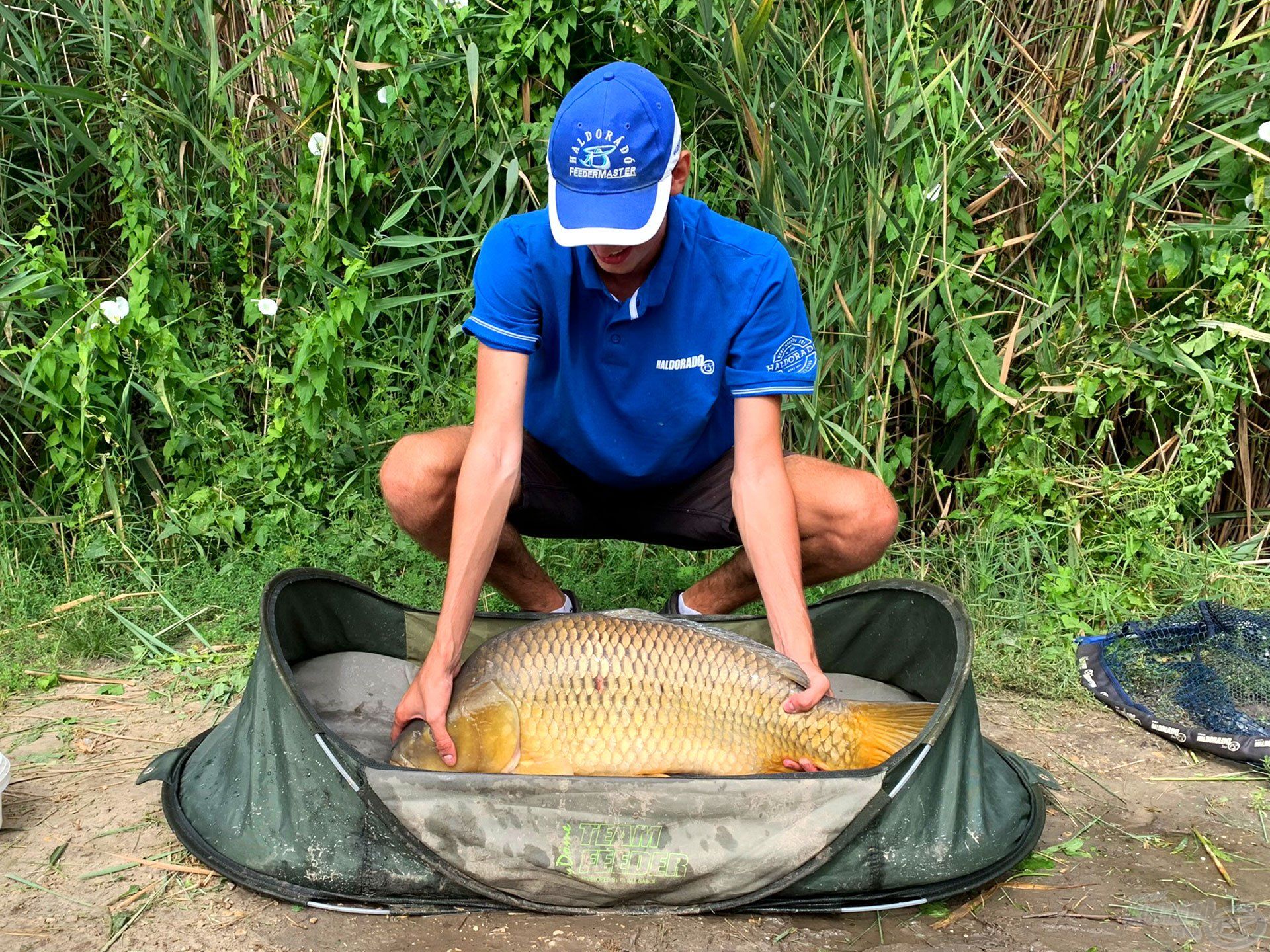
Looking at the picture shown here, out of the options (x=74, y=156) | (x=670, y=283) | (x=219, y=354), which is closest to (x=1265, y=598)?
(x=670, y=283)

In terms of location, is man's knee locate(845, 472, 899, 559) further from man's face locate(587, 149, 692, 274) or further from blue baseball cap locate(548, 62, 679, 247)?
blue baseball cap locate(548, 62, 679, 247)

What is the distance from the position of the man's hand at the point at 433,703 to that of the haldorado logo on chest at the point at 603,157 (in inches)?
32.8

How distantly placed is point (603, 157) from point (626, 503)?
2.81 feet

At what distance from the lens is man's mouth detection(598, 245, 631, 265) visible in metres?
2.01

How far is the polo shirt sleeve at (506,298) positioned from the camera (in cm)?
211

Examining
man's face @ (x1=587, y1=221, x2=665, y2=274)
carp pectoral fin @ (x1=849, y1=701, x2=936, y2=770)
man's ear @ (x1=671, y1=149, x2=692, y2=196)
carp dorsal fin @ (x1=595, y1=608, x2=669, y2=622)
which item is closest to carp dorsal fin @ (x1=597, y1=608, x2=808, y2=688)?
carp dorsal fin @ (x1=595, y1=608, x2=669, y2=622)

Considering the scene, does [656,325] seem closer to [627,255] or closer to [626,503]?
[627,255]

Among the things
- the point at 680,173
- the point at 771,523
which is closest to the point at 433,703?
the point at 771,523

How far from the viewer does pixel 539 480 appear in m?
2.46

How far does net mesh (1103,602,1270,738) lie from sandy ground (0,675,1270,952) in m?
0.17

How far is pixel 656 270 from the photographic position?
2.13 meters

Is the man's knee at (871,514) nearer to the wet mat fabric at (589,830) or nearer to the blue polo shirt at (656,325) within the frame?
the blue polo shirt at (656,325)

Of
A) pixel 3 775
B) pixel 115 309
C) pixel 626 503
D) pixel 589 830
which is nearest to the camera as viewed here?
pixel 589 830

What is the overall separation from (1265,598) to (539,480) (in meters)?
1.94
